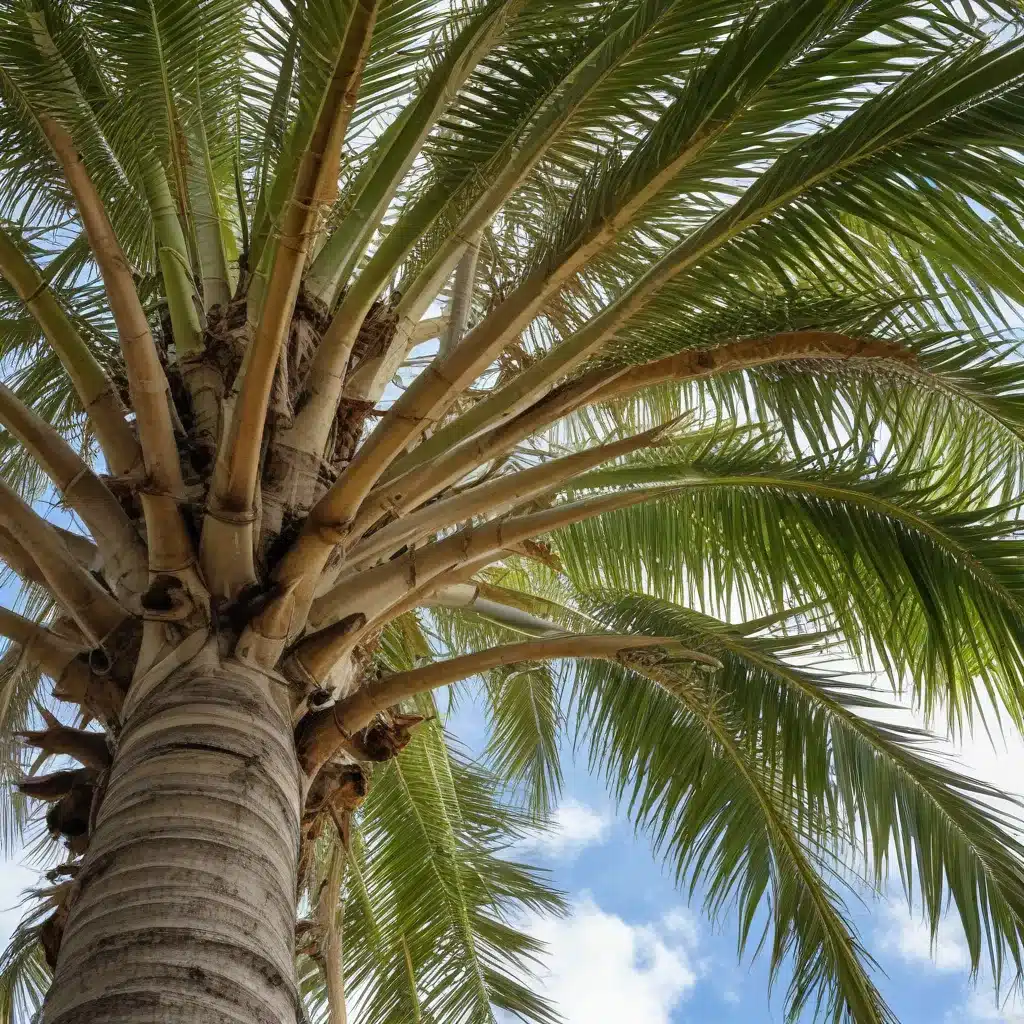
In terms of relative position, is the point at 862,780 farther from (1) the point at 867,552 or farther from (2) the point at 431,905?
(2) the point at 431,905

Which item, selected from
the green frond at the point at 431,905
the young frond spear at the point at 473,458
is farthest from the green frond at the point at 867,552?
the green frond at the point at 431,905

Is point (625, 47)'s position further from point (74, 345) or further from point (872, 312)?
point (74, 345)

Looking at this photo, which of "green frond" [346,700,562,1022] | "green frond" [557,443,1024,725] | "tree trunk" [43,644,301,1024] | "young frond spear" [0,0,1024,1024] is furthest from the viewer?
"green frond" [346,700,562,1022]

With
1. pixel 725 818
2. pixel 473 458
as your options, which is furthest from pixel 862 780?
pixel 473 458

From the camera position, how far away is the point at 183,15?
376cm

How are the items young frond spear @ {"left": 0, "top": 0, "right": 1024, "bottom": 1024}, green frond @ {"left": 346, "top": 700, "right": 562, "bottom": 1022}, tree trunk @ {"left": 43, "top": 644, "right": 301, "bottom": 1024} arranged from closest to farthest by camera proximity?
tree trunk @ {"left": 43, "top": 644, "right": 301, "bottom": 1024} < young frond spear @ {"left": 0, "top": 0, "right": 1024, "bottom": 1024} < green frond @ {"left": 346, "top": 700, "right": 562, "bottom": 1022}

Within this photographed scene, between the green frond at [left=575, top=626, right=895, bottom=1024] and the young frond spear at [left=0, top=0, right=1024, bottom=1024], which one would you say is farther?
the green frond at [left=575, top=626, right=895, bottom=1024]

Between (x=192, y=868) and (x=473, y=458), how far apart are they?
5.31 feet

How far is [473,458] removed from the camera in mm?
3486

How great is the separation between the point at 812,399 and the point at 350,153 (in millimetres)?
1762

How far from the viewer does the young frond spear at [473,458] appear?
2.71m

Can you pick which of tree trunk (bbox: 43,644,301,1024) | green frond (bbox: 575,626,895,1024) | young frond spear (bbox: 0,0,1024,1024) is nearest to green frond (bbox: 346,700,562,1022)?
young frond spear (bbox: 0,0,1024,1024)

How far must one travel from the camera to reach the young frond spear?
271cm

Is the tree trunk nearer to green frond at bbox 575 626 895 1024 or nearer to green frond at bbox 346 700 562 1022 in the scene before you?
green frond at bbox 575 626 895 1024
